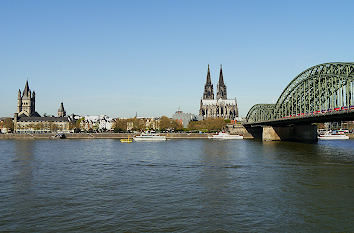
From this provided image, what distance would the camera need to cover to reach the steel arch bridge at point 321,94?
200ft

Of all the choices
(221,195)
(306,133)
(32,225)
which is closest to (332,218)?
(221,195)

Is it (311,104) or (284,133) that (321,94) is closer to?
(311,104)

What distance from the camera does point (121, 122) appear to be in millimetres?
175250

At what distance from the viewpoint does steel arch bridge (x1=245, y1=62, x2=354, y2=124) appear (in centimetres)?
6084

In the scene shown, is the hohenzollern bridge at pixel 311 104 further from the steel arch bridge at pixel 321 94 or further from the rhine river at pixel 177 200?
the rhine river at pixel 177 200

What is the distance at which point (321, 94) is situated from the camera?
261ft

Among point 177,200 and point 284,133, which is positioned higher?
point 284,133

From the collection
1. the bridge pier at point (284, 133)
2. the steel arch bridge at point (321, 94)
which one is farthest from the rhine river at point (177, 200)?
the bridge pier at point (284, 133)

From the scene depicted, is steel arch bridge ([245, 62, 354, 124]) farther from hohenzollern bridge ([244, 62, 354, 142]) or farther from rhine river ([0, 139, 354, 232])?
rhine river ([0, 139, 354, 232])

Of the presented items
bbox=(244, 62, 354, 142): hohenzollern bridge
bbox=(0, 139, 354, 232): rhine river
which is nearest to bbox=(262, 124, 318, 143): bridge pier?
bbox=(244, 62, 354, 142): hohenzollern bridge

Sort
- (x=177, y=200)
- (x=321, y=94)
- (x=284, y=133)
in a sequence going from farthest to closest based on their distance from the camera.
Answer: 1. (x=284, y=133)
2. (x=321, y=94)
3. (x=177, y=200)

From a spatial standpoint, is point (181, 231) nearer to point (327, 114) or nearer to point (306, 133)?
point (327, 114)

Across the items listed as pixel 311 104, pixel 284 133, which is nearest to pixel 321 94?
pixel 311 104

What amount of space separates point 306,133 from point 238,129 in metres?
43.6
